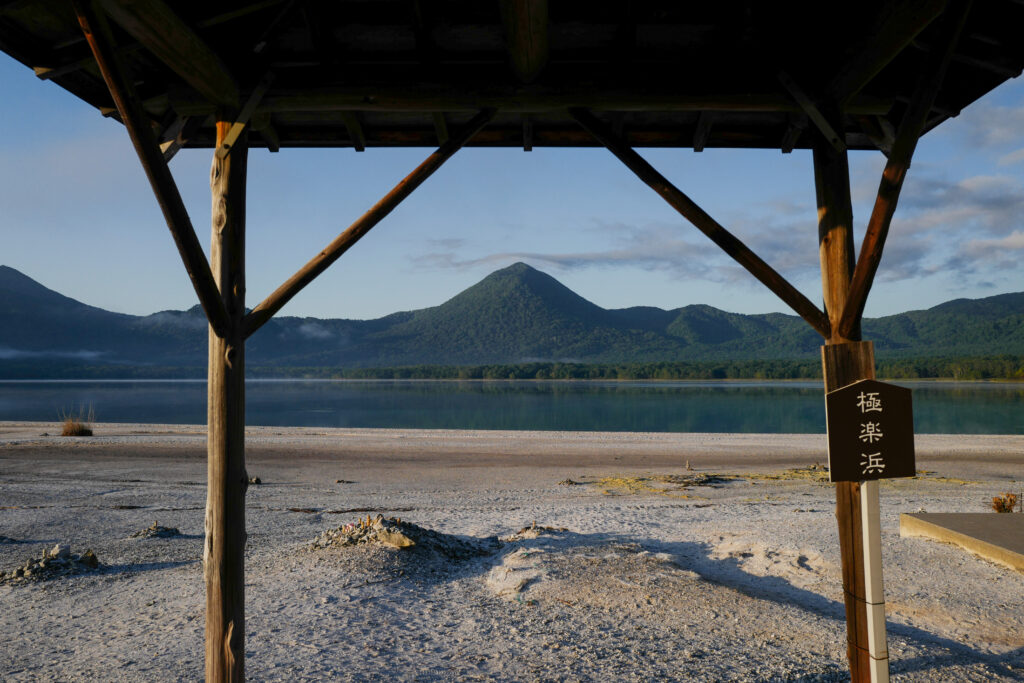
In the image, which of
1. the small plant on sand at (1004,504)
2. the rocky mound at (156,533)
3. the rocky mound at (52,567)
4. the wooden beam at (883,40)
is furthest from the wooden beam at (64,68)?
the small plant on sand at (1004,504)

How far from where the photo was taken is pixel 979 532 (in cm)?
689

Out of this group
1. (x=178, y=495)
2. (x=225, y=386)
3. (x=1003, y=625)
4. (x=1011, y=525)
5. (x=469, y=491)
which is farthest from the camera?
(x=469, y=491)

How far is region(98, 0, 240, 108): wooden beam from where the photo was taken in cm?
307

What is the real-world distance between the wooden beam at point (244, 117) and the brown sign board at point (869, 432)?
3.61m

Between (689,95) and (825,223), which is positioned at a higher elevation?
(689,95)

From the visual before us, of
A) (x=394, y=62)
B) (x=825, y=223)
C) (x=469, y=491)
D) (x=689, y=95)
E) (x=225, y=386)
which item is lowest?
(x=469, y=491)

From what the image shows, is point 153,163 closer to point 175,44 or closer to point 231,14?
point 175,44

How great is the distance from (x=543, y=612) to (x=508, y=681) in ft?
3.66

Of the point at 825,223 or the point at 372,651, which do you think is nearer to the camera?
the point at 825,223

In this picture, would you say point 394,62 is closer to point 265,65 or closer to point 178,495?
point 265,65

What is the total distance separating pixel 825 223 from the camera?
12.9 feet

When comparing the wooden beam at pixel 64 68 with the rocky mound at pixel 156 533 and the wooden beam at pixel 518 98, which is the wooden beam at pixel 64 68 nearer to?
the wooden beam at pixel 518 98

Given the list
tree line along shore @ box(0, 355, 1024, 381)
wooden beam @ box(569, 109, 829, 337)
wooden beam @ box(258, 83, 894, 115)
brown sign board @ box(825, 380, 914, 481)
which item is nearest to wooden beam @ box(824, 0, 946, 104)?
wooden beam @ box(258, 83, 894, 115)

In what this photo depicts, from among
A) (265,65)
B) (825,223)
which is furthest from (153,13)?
(825,223)
